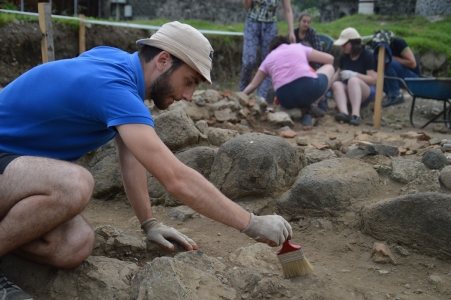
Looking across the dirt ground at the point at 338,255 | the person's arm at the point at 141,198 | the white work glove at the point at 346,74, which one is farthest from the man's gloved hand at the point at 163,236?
the white work glove at the point at 346,74

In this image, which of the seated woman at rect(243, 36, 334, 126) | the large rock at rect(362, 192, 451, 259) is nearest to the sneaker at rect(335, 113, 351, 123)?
the seated woman at rect(243, 36, 334, 126)

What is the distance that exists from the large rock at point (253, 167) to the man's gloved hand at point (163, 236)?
0.87 metres

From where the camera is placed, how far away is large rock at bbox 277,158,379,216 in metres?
3.37

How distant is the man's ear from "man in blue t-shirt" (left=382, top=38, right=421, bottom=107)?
5650 millimetres

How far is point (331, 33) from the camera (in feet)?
37.5

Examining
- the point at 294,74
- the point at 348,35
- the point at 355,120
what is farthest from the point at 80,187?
the point at 348,35

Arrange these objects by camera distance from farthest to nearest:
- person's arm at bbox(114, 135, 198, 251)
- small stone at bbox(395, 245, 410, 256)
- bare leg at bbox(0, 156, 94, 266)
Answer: small stone at bbox(395, 245, 410, 256)
person's arm at bbox(114, 135, 198, 251)
bare leg at bbox(0, 156, 94, 266)

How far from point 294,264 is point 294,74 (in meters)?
4.08

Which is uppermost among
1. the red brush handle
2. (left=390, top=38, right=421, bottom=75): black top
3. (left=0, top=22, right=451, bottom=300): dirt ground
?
(left=390, top=38, right=421, bottom=75): black top

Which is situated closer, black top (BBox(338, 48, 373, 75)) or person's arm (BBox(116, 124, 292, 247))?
person's arm (BBox(116, 124, 292, 247))

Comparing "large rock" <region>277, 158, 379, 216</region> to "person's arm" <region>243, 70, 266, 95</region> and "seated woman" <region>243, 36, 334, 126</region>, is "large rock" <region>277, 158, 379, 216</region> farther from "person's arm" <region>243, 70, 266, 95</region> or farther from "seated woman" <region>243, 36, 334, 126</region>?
"person's arm" <region>243, 70, 266, 95</region>

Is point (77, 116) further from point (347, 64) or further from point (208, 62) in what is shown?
point (347, 64)

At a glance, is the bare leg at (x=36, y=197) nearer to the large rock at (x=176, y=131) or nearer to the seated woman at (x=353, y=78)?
the large rock at (x=176, y=131)

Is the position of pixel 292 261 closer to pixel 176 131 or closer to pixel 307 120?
pixel 176 131
